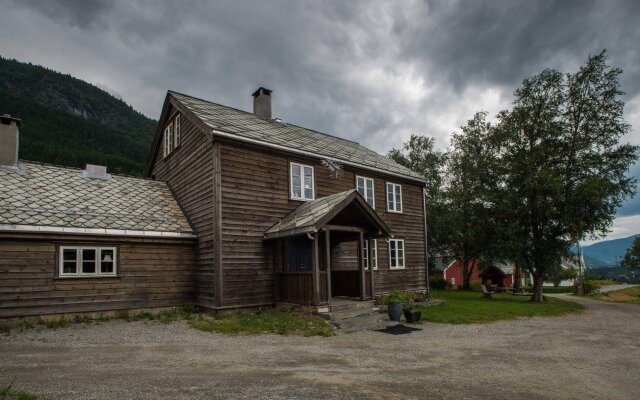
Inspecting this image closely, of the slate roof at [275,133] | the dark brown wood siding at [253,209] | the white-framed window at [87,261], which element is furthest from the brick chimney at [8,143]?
the dark brown wood siding at [253,209]

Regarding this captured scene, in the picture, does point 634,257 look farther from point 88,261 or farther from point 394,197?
point 88,261

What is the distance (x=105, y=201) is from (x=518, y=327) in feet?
48.5

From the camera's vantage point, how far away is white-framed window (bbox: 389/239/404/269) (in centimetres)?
2018

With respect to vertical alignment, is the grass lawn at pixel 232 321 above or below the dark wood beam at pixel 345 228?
below

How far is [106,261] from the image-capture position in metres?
13.7

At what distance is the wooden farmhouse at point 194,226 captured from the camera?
41.6 feet

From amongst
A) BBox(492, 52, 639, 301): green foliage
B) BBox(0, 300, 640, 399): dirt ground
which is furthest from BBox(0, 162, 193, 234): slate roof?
BBox(492, 52, 639, 301): green foliage

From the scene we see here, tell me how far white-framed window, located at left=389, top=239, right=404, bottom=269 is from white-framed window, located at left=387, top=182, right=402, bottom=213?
62.0 inches

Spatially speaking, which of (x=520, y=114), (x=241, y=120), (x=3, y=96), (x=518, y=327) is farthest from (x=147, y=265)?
(x=3, y=96)

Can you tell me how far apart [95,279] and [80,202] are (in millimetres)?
2808

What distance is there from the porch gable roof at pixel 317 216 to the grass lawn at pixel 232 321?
267 centimetres

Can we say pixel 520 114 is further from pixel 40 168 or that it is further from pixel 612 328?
pixel 40 168

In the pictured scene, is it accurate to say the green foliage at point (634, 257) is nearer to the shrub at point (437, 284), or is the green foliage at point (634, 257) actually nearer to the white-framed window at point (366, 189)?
the shrub at point (437, 284)

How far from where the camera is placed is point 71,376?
6699 millimetres
